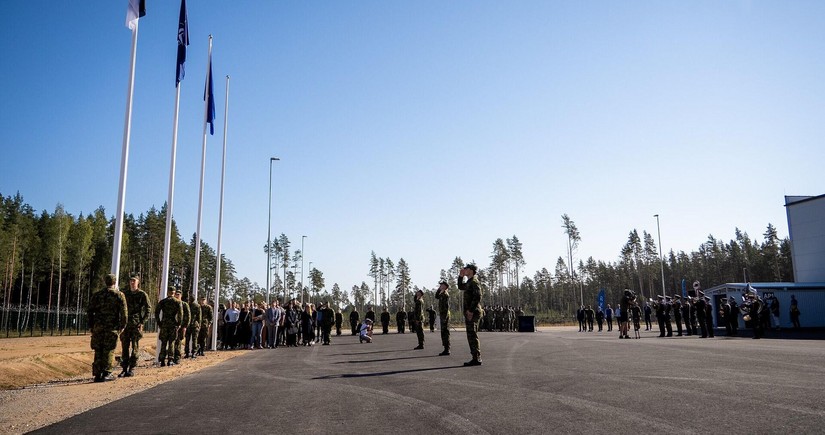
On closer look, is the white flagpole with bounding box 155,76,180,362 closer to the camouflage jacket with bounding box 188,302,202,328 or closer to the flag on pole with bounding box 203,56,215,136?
the camouflage jacket with bounding box 188,302,202,328

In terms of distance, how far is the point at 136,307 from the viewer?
38.8ft

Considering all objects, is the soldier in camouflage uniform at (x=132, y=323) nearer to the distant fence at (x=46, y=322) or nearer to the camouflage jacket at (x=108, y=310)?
the camouflage jacket at (x=108, y=310)

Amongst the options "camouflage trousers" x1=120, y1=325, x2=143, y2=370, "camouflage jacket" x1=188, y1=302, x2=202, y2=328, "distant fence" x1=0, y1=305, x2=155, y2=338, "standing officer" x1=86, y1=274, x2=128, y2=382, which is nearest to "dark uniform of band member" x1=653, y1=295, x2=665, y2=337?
"camouflage jacket" x1=188, y1=302, x2=202, y2=328

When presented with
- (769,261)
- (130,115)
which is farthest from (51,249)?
(769,261)

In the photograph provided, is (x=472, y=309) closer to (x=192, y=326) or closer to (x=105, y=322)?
(x=105, y=322)

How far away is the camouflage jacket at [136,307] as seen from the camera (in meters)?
11.8

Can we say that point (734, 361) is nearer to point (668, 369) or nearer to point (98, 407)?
point (668, 369)

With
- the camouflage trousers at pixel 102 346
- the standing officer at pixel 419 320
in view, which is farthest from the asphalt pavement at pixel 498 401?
the standing officer at pixel 419 320

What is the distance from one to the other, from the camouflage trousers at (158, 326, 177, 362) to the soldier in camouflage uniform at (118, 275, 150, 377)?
2.04 m

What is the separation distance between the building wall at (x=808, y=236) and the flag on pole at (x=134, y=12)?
154 ft

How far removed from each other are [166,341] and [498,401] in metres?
11.2

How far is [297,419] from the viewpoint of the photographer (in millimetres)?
5895

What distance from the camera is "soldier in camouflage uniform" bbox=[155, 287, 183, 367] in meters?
14.0

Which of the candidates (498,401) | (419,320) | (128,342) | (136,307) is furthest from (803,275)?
(128,342)
